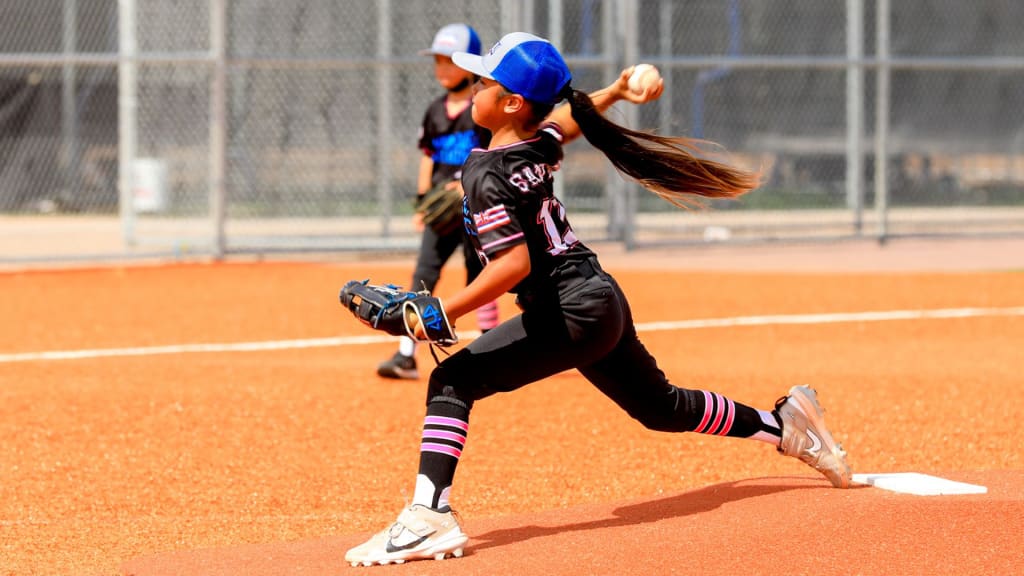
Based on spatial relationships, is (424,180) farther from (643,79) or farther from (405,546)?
(405,546)

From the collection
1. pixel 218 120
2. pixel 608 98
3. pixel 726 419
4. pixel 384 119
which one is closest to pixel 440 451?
pixel 726 419

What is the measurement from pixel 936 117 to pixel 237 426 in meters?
16.4

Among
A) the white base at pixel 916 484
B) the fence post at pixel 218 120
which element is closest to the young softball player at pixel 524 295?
the white base at pixel 916 484

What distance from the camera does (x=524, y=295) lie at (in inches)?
189

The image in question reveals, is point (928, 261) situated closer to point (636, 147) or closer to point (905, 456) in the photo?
point (905, 456)

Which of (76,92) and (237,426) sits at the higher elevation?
(76,92)

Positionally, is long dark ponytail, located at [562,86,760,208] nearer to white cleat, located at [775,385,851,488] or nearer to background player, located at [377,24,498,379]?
white cleat, located at [775,385,851,488]

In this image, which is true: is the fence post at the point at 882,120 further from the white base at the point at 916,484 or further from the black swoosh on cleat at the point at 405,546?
the black swoosh on cleat at the point at 405,546

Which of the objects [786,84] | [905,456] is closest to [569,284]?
[905,456]

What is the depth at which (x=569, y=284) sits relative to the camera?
4.75 metres

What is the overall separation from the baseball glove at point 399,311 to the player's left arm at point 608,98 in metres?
1.04

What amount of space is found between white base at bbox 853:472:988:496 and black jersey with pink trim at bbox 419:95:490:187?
380 centimetres

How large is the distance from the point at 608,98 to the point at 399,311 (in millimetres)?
1409

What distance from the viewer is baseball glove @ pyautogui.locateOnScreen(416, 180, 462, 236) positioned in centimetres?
861
